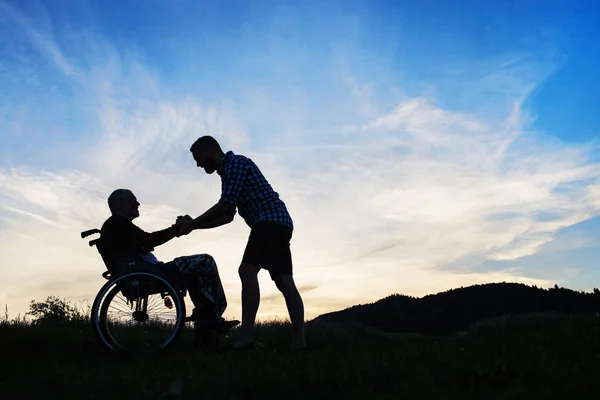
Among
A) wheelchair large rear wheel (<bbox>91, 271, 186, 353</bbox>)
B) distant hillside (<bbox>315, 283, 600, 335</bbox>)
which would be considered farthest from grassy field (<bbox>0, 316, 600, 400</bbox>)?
distant hillside (<bbox>315, 283, 600, 335</bbox>)

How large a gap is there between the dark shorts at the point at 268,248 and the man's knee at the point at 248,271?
4cm

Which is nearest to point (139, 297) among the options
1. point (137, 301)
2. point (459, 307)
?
point (137, 301)

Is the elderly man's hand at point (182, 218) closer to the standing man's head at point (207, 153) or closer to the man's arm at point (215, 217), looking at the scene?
the man's arm at point (215, 217)

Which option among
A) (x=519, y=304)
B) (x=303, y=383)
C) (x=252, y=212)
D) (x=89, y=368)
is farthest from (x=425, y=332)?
(x=303, y=383)

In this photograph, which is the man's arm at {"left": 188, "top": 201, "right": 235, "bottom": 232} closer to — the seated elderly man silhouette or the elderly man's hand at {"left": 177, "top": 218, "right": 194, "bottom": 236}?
the elderly man's hand at {"left": 177, "top": 218, "right": 194, "bottom": 236}

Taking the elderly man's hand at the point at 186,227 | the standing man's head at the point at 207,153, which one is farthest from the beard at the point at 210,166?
the elderly man's hand at the point at 186,227

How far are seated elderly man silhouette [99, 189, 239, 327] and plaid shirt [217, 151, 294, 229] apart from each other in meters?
0.82

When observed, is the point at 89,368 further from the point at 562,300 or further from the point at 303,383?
the point at 562,300

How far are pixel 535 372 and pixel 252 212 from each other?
3.82 metres

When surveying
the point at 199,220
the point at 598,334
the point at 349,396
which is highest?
the point at 199,220

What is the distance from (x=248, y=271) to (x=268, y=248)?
0.34m

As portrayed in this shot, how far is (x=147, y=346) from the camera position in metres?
7.66

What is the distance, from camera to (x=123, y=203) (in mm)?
7371

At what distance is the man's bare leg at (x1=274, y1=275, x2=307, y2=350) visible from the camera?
6922 millimetres
